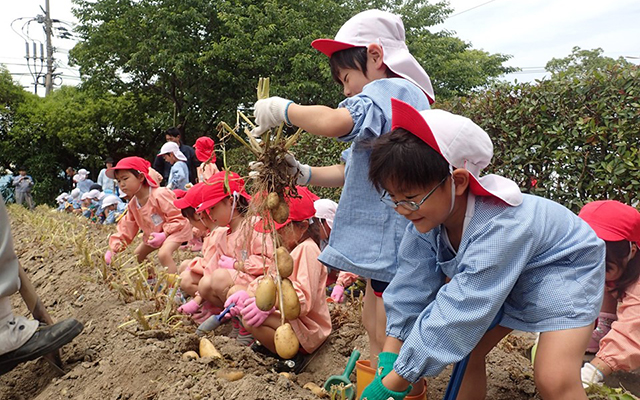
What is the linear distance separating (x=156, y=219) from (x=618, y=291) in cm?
425

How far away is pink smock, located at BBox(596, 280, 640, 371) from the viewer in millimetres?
2373

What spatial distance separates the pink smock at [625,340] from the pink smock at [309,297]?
1415 millimetres

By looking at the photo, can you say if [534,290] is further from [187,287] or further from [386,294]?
[187,287]

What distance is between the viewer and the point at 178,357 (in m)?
2.59

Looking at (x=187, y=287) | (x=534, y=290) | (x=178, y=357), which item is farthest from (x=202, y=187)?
(x=534, y=290)

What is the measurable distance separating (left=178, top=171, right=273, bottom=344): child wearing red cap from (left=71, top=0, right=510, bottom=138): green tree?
38.7 feet

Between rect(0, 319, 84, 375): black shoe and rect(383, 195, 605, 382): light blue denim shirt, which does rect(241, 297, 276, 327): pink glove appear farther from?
rect(383, 195, 605, 382): light blue denim shirt

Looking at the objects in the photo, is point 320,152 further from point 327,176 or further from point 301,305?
point 327,176

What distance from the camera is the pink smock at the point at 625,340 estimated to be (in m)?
2.37

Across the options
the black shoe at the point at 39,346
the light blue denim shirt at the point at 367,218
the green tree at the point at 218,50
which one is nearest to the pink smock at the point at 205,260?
the black shoe at the point at 39,346

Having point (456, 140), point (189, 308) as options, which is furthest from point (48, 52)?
point (456, 140)

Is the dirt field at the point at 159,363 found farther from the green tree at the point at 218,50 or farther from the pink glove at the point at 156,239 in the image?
the green tree at the point at 218,50

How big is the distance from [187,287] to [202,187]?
75 cm

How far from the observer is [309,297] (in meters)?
2.87
